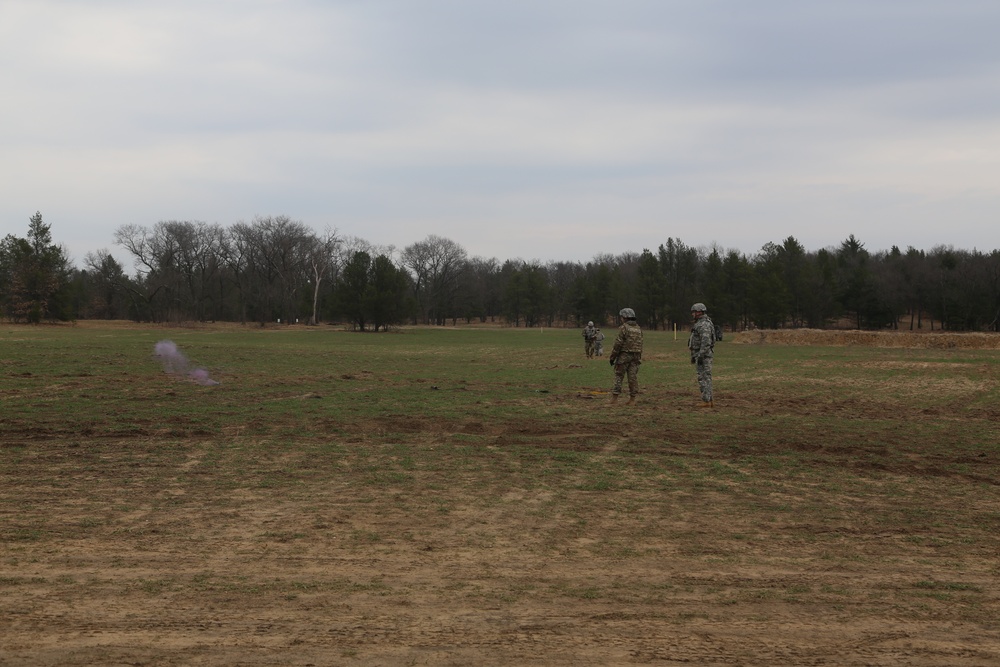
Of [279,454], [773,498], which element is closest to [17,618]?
[279,454]

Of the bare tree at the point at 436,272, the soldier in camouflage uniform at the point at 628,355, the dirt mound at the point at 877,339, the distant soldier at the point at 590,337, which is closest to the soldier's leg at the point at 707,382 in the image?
the soldier in camouflage uniform at the point at 628,355

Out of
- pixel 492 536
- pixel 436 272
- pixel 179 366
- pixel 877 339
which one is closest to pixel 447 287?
pixel 436 272

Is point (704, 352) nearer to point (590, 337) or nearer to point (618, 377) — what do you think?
point (618, 377)

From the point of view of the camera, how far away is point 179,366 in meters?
27.0

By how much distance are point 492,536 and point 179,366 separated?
74.6 feet

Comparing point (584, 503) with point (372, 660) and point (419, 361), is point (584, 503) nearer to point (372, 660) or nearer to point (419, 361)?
point (372, 660)

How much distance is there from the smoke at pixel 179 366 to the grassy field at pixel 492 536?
618 cm

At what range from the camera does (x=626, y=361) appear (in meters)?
18.1

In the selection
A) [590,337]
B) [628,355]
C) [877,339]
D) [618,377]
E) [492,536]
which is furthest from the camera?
[877,339]

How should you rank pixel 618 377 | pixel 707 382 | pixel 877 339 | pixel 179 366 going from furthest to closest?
pixel 877 339 → pixel 179 366 → pixel 618 377 → pixel 707 382

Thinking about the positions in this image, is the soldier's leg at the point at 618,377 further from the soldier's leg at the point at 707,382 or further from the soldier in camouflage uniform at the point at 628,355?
the soldier's leg at the point at 707,382

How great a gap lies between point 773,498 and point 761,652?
438 centimetres

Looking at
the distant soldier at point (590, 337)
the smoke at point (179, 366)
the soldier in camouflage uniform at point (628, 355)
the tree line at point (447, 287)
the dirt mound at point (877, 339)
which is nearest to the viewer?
the soldier in camouflage uniform at point (628, 355)

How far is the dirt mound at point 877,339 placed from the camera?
1962 inches
